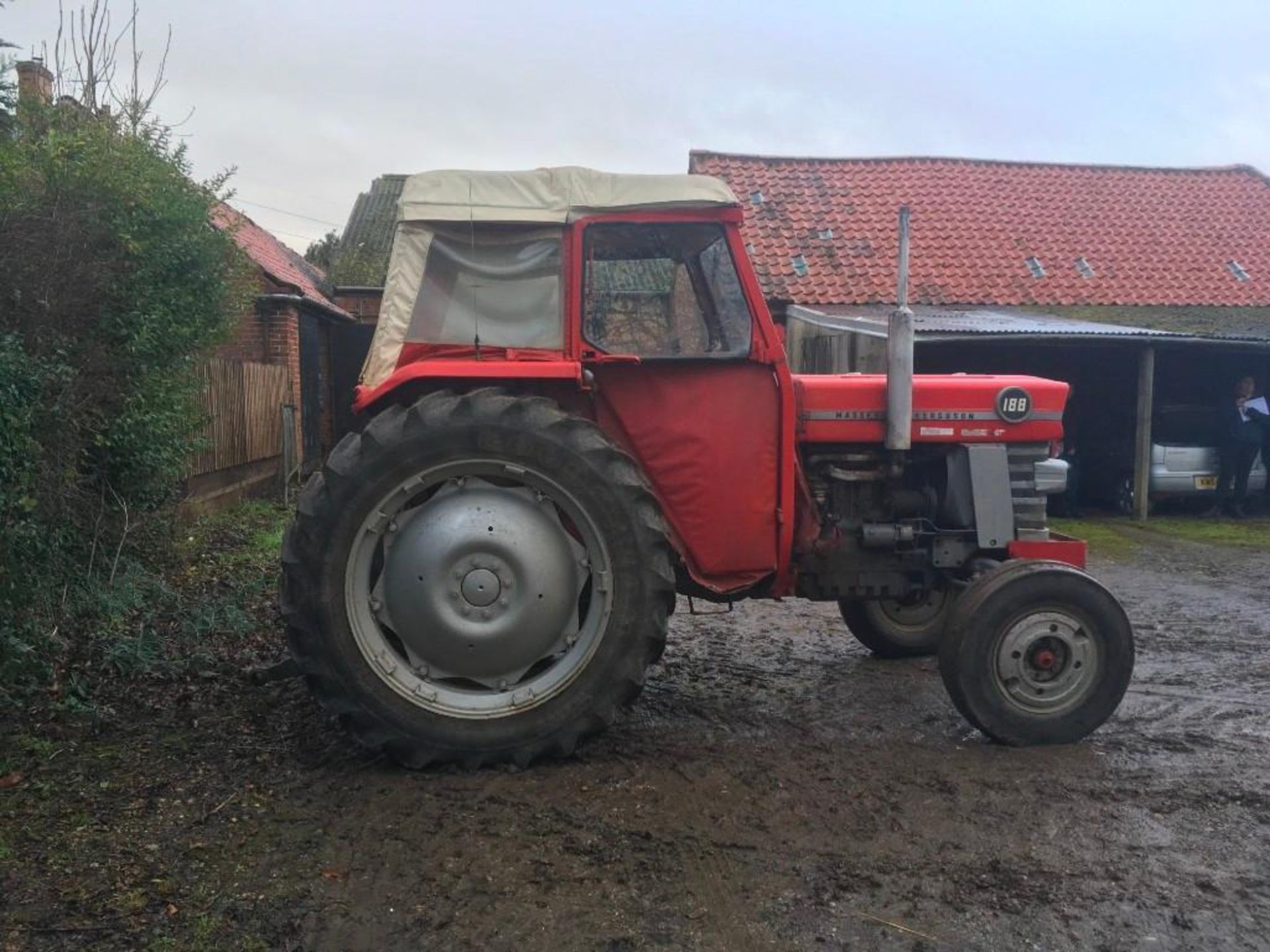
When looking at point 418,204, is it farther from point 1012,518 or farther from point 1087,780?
point 1087,780

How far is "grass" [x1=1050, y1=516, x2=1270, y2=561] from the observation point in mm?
11211

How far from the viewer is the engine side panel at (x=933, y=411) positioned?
4.84m

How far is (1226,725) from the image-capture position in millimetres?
4938

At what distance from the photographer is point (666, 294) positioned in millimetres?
4586

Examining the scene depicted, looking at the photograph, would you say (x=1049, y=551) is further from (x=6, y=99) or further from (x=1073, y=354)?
(x=1073, y=354)

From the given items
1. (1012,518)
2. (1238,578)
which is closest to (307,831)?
(1012,518)

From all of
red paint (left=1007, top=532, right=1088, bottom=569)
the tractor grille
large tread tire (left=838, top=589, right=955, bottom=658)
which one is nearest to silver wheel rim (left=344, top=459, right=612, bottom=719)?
red paint (left=1007, top=532, right=1088, bottom=569)

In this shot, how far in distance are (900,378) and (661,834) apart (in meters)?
2.18

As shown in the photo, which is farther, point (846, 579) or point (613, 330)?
point (846, 579)

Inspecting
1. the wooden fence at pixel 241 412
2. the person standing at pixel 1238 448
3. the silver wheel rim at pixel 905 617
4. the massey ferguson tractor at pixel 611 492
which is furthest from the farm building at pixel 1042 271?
the massey ferguson tractor at pixel 611 492

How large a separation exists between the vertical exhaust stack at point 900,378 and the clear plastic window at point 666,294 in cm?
62

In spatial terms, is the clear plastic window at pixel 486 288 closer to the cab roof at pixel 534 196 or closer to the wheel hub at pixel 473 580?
the cab roof at pixel 534 196

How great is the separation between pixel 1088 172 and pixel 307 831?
768 inches

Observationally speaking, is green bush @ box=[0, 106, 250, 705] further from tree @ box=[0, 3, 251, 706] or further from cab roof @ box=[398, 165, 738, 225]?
cab roof @ box=[398, 165, 738, 225]
